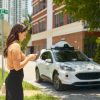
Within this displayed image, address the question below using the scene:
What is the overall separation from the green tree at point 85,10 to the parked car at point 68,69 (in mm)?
1474

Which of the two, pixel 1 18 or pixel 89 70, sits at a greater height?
pixel 1 18

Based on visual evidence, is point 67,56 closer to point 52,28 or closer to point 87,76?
point 87,76

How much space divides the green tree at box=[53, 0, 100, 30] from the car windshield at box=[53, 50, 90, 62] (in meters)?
1.51

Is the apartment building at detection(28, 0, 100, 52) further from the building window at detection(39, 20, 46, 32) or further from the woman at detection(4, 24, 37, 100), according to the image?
the woman at detection(4, 24, 37, 100)

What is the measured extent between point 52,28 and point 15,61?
49385 millimetres

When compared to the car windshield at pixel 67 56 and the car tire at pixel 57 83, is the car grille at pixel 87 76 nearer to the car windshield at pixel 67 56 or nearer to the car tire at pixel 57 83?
the car tire at pixel 57 83

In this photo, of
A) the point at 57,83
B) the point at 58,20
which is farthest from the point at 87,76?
the point at 58,20

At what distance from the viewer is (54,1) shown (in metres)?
17.2

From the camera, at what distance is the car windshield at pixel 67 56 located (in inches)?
629

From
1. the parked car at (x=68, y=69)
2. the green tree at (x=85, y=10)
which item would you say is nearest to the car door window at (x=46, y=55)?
the parked car at (x=68, y=69)

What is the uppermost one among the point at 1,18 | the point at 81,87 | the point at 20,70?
Result: the point at 1,18

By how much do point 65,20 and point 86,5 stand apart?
3298 centimetres

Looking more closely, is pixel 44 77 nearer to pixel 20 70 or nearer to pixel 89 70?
pixel 89 70

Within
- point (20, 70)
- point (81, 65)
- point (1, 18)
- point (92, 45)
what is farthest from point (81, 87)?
point (92, 45)
